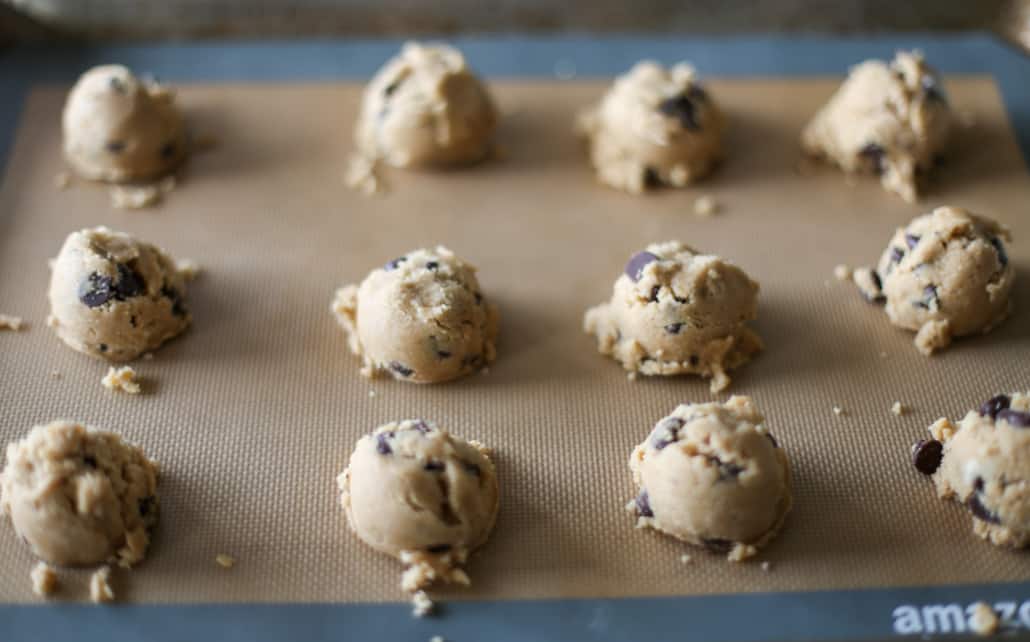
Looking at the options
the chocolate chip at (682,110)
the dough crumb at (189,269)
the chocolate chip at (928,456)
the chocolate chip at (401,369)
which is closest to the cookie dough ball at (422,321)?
the chocolate chip at (401,369)

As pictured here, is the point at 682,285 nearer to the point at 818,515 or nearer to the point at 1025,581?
the point at 818,515

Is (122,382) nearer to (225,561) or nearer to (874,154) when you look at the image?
(225,561)

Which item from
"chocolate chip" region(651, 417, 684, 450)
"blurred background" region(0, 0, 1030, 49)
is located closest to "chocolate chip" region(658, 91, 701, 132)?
"blurred background" region(0, 0, 1030, 49)

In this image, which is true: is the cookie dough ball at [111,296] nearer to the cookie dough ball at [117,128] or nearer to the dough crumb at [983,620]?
the cookie dough ball at [117,128]

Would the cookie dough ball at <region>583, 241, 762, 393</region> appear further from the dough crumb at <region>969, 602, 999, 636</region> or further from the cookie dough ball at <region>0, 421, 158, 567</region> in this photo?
the cookie dough ball at <region>0, 421, 158, 567</region>

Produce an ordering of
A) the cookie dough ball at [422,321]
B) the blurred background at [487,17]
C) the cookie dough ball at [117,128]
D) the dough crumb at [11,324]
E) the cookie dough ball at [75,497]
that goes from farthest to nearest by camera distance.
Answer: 1. the blurred background at [487,17]
2. the cookie dough ball at [117,128]
3. the dough crumb at [11,324]
4. the cookie dough ball at [422,321]
5. the cookie dough ball at [75,497]

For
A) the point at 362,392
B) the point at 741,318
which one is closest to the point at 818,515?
the point at 741,318
